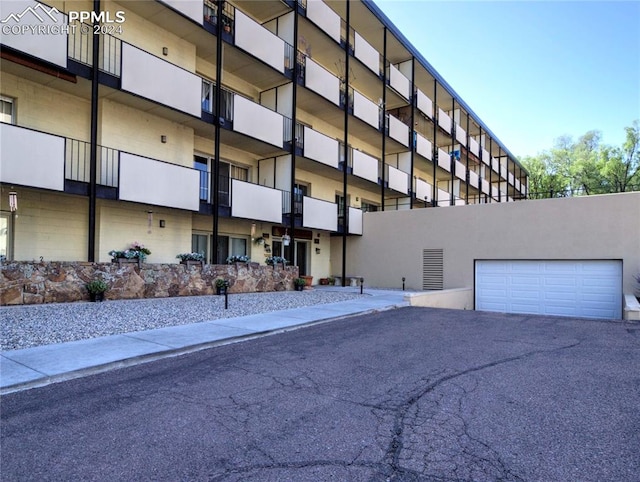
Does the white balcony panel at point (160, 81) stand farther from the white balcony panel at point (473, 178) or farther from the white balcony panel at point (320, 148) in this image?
the white balcony panel at point (473, 178)

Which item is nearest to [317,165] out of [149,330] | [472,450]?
[149,330]

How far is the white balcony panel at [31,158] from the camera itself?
9.27 meters

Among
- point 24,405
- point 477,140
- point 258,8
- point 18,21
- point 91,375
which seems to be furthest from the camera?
point 477,140

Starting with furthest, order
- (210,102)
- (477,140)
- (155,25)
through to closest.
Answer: (477,140)
(210,102)
(155,25)

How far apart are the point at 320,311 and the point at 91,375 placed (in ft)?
20.7

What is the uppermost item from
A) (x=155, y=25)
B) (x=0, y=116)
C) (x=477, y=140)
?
(x=477, y=140)

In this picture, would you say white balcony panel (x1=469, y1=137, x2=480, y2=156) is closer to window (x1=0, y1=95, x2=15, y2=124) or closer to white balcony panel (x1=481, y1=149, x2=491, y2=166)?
white balcony panel (x1=481, y1=149, x2=491, y2=166)

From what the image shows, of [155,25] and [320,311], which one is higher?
[155,25]

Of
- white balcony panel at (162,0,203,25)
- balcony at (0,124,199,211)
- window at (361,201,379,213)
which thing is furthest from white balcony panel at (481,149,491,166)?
balcony at (0,124,199,211)

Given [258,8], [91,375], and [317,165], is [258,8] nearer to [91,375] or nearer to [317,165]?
[317,165]

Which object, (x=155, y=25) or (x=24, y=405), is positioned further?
(x=155, y=25)

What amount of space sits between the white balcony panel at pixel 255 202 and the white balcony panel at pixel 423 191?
12.1 m

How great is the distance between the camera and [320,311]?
10.8m

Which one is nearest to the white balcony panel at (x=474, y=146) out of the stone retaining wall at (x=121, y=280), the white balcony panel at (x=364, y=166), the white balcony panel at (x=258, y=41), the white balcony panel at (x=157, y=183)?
the white balcony panel at (x=364, y=166)
